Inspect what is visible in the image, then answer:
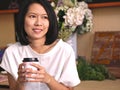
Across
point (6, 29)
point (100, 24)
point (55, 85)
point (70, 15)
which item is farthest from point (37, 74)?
point (6, 29)

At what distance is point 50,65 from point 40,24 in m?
0.19

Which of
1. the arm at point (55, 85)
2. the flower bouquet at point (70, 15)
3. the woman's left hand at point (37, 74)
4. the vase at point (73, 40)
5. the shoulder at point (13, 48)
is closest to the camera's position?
the woman's left hand at point (37, 74)

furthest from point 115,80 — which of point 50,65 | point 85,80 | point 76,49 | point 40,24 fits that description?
point 40,24

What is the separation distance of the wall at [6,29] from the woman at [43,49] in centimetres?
74

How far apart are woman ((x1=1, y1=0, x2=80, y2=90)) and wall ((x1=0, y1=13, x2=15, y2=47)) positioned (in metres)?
0.74

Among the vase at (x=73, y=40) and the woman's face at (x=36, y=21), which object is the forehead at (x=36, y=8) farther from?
the vase at (x=73, y=40)

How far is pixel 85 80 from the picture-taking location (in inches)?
52.0

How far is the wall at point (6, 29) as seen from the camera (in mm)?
1806

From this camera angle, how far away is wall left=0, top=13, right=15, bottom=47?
181 centimetres

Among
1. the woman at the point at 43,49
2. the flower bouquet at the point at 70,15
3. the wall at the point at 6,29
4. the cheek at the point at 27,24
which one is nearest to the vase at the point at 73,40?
the flower bouquet at the point at 70,15

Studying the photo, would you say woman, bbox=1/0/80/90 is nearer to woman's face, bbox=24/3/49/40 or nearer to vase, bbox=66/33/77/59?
woman's face, bbox=24/3/49/40

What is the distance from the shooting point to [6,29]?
1.84 meters

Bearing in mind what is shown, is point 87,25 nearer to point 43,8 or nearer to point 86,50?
point 86,50

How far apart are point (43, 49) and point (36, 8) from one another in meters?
0.19
